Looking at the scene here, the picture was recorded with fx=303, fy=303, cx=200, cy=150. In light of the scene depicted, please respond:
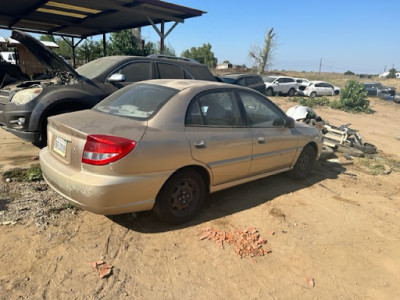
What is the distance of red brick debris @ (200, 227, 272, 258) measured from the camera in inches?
122

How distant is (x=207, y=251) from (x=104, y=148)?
1.43 metres

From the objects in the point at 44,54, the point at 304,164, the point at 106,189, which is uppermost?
the point at 44,54

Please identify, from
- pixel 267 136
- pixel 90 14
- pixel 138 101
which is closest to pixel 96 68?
pixel 138 101

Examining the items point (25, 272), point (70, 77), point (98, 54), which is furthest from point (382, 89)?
point (25, 272)

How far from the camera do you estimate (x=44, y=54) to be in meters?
5.24

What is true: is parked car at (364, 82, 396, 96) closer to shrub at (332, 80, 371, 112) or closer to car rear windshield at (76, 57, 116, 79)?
shrub at (332, 80, 371, 112)

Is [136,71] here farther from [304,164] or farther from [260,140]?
[304,164]

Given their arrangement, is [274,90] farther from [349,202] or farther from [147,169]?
[147,169]

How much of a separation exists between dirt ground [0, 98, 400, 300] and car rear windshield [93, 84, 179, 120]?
1.22 meters

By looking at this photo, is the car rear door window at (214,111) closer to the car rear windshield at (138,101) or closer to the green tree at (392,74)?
the car rear windshield at (138,101)

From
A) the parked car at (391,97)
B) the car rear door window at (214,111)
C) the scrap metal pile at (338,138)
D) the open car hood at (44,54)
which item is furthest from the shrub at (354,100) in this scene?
the open car hood at (44,54)

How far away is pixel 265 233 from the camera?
3480mm

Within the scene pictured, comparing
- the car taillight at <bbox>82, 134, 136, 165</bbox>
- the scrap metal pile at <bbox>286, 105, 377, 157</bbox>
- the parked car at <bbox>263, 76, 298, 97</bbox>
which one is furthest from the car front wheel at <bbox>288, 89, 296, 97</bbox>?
the car taillight at <bbox>82, 134, 136, 165</bbox>

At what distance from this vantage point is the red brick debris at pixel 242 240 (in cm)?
310
